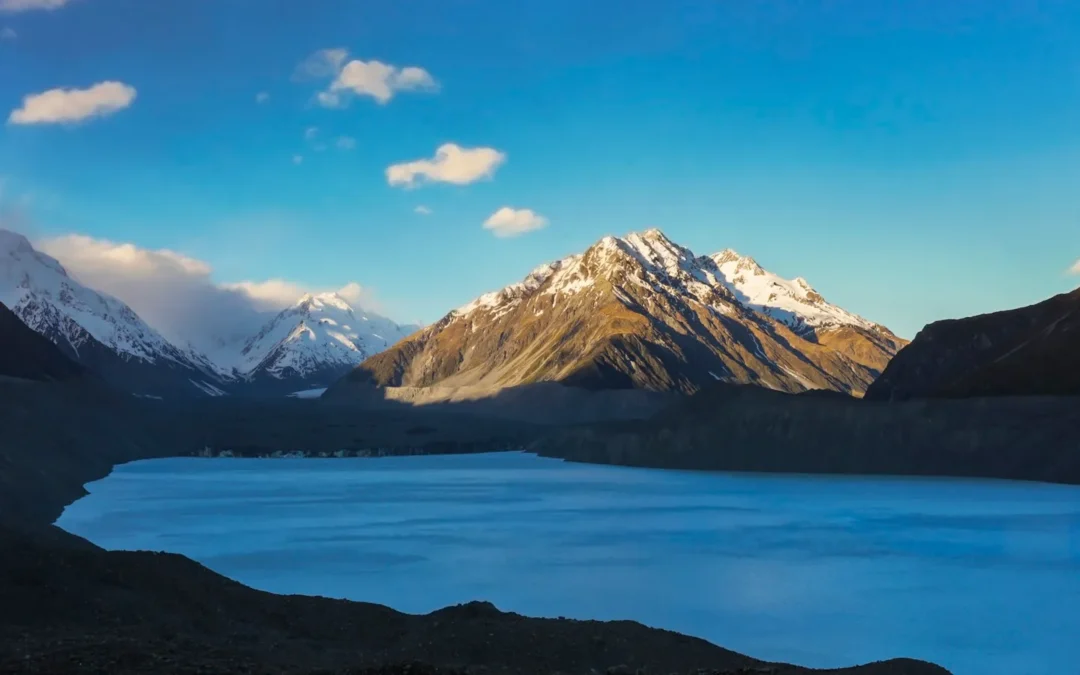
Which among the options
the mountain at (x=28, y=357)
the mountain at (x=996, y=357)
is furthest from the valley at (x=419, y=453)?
the mountain at (x=28, y=357)

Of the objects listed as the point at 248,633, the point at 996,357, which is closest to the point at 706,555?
the point at 248,633

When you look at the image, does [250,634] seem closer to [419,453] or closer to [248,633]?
[248,633]

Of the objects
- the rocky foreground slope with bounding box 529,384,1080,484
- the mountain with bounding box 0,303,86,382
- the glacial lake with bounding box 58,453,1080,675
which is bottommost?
the glacial lake with bounding box 58,453,1080,675

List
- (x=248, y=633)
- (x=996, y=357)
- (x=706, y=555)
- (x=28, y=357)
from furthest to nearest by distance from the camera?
(x=28, y=357) → (x=996, y=357) → (x=706, y=555) → (x=248, y=633)

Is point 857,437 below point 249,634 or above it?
above

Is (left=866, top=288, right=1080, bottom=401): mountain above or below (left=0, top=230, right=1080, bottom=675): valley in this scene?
above

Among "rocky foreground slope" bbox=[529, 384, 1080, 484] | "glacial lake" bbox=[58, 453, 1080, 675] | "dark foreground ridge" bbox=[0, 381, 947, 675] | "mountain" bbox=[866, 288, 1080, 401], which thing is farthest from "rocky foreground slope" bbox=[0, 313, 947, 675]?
"mountain" bbox=[866, 288, 1080, 401]

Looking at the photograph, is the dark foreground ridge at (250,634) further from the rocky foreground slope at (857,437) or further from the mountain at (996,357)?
the mountain at (996,357)

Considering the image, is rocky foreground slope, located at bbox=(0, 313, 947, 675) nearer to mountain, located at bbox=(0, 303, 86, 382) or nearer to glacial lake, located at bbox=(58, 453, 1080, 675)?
glacial lake, located at bbox=(58, 453, 1080, 675)
